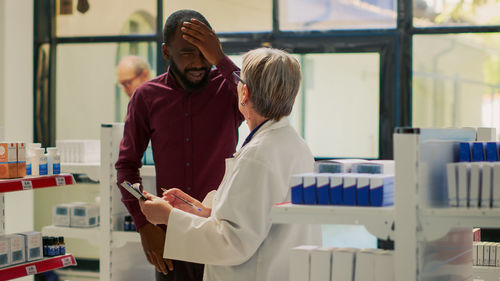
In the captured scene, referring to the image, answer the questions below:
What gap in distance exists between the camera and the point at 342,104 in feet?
17.5

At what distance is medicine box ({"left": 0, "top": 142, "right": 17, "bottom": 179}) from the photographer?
339 centimetres

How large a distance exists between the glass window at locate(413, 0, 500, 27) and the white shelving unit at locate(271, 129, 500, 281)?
3145mm

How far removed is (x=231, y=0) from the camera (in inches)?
223

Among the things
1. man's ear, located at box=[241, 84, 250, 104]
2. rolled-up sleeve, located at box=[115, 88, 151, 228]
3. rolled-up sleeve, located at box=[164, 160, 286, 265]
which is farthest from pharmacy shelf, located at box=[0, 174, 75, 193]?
man's ear, located at box=[241, 84, 250, 104]

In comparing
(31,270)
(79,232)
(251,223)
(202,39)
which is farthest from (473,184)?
(79,232)

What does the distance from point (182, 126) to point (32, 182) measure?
3.22ft

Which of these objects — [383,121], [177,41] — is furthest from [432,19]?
[177,41]

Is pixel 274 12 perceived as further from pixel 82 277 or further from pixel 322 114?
pixel 82 277

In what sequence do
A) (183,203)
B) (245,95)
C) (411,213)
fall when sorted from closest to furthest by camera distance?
(411,213)
(245,95)
(183,203)

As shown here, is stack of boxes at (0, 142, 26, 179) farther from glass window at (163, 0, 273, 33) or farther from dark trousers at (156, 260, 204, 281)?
glass window at (163, 0, 273, 33)

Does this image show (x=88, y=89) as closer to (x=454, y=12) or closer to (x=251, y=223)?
(x=454, y=12)

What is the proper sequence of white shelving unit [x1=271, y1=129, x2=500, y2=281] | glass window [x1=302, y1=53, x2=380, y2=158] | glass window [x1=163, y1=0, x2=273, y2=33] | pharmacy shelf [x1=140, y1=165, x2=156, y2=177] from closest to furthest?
white shelving unit [x1=271, y1=129, x2=500, y2=281] < pharmacy shelf [x1=140, y1=165, x2=156, y2=177] < glass window [x1=302, y1=53, x2=380, y2=158] < glass window [x1=163, y1=0, x2=273, y2=33]

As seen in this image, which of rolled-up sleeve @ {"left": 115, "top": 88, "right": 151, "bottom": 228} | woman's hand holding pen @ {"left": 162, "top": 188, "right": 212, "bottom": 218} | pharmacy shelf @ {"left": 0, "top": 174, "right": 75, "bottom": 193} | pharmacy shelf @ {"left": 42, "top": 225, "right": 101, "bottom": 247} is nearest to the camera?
woman's hand holding pen @ {"left": 162, "top": 188, "right": 212, "bottom": 218}

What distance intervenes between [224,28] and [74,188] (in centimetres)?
201
